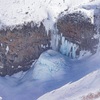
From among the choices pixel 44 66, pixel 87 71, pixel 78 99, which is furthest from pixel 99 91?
pixel 44 66

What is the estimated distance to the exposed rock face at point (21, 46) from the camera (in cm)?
1398

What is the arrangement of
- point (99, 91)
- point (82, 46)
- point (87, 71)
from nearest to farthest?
point (99, 91)
point (87, 71)
point (82, 46)

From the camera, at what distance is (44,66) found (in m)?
13.8

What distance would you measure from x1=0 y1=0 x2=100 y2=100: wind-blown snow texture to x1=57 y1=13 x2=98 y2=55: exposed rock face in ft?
1.11

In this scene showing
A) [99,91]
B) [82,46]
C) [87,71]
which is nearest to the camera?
[99,91]

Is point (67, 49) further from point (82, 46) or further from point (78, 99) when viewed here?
point (78, 99)

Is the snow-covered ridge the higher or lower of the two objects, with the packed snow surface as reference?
higher

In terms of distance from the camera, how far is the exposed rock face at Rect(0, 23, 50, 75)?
1398 cm

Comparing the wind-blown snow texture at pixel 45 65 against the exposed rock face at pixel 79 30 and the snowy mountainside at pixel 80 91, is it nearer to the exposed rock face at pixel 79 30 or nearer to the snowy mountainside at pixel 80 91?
the snowy mountainside at pixel 80 91

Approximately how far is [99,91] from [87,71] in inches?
110

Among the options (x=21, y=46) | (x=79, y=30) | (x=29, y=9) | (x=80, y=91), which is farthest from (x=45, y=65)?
(x=80, y=91)

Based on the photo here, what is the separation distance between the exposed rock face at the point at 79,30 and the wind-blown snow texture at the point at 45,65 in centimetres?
34

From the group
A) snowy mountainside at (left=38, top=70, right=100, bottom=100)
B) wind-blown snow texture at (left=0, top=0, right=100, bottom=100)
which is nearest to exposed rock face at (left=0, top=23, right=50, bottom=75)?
wind-blown snow texture at (left=0, top=0, right=100, bottom=100)

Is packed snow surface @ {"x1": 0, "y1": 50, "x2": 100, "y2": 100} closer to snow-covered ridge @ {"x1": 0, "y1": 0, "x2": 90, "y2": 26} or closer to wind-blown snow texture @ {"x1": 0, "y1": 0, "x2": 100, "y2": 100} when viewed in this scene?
wind-blown snow texture @ {"x1": 0, "y1": 0, "x2": 100, "y2": 100}
